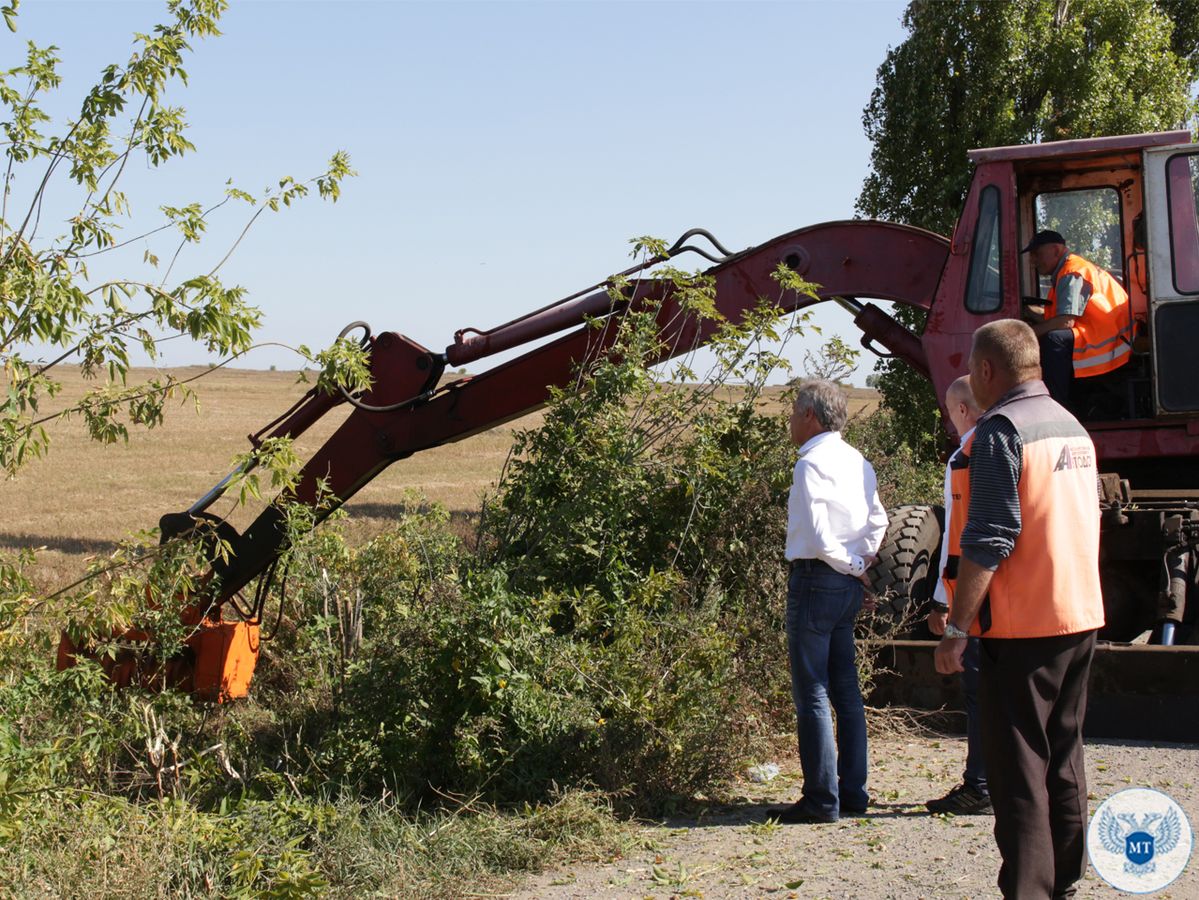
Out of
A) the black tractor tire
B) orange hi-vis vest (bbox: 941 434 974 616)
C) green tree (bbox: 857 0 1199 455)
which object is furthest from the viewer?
green tree (bbox: 857 0 1199 455)

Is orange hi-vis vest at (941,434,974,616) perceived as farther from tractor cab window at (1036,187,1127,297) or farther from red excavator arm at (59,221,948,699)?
tractor cab window at (1036,187,1127,297)

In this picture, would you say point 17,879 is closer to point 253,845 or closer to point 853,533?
point 253,845

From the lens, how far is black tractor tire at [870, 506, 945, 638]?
293 inches

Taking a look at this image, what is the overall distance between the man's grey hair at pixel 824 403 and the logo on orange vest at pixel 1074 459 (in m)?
1.47

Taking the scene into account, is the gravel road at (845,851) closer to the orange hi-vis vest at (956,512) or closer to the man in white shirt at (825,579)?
the man in white shirt at (825,579)

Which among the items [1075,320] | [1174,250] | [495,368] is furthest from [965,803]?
[495,368]

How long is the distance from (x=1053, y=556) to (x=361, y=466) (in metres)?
5.33

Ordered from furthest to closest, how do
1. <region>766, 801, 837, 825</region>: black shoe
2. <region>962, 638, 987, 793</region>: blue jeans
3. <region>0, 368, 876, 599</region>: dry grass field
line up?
1. <region>0, 368, 876, 599</region>: dry grass field
2. <region>766, 801, 837, 825</region>: black shoe
3. <region>962, 638, 987, 793</region>: blue jeans

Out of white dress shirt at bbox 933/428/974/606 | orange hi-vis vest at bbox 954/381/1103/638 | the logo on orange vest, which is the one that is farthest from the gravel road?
the logo on orange vest

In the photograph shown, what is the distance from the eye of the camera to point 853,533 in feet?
18.7

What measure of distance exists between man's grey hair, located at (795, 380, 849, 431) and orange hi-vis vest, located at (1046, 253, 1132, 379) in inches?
79.2

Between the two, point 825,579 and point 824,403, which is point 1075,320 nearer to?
point 824,403

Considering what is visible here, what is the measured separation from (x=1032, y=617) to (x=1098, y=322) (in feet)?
11.4

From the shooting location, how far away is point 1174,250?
7.20m
